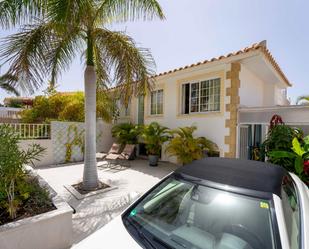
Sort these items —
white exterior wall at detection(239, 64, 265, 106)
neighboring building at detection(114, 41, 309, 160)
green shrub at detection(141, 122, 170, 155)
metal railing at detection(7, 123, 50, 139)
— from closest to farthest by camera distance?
1. neighboring building at detection(114, 41, 309, 160)
2. white exterior wall at detection(239, 64, 265, 106)
3. metal railing at detection(7, 123, 50, 139)
4. green shrub at detection(141, 122, 170, 155)

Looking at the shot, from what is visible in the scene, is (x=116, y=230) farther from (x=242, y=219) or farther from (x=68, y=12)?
(x=68, y=12)

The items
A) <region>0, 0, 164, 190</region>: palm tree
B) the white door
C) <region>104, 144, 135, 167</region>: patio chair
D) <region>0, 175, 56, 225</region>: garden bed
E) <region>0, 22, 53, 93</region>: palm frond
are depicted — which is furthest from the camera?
<region>104, 144, 135, 167</region>: patio chair

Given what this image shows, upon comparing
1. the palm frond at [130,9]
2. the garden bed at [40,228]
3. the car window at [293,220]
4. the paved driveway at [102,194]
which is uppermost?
the palm frond at [130,9]

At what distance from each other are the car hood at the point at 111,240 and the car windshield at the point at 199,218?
0.12 meters

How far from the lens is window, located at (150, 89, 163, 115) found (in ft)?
36.3

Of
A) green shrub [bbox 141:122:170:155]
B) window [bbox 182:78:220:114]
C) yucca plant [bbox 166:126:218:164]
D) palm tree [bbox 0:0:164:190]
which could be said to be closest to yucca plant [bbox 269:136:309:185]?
yucca plant [bbox 166:126:218:164]

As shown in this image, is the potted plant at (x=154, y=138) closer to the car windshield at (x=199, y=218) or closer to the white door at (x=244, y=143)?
the white door at (x=244, y=143)

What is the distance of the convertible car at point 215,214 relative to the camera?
5.50 ft

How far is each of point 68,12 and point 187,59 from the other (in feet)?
22.2

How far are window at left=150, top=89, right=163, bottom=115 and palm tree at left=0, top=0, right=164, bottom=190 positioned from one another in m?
4.82

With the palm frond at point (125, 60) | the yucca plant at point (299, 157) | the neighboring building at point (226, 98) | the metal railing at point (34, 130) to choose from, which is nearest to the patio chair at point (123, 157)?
the neighboring building at point (226, 98)

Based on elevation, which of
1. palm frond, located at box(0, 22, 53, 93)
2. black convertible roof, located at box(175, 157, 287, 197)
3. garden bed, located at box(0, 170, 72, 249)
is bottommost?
garden bed, located at box(0, 170, 72, 249)

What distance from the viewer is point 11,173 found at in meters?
3.16

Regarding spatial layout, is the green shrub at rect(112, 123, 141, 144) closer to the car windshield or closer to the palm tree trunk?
the palm tree trunk
